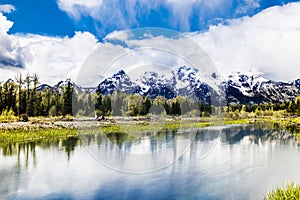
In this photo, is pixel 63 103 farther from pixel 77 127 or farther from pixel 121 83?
pixel 121 83

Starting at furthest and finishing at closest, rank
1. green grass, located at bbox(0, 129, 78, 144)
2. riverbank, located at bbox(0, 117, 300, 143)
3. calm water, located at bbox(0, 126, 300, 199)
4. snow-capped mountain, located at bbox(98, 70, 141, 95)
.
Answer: riverbank, located at bbox(0, 117, 300, 143), green grass, located at bbox(0, 129, 78, 144), snow-capped mountain, located at bbox(98, 70, 141, 95), calm water, located at bbox(0, 126, 300, 199)

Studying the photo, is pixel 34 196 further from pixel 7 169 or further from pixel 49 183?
pixel 7 169

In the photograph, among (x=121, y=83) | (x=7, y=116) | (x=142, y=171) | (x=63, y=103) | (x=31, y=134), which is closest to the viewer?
(x=142, y=171)

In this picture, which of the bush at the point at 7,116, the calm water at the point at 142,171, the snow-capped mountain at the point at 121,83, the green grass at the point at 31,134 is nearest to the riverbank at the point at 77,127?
the green grass at the point at 31,134

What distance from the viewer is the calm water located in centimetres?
1026

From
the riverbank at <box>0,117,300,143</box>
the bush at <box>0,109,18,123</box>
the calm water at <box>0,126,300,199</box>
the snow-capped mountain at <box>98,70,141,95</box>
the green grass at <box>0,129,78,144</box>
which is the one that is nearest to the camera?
the calm water at <box>0,126,300,199</box>

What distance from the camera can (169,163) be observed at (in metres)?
15.1

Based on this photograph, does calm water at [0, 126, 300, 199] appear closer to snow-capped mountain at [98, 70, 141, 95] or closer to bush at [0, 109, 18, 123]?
snow-capped mountain at [98, 70, 141, 95]

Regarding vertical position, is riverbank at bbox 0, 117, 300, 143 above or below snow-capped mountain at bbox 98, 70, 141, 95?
below

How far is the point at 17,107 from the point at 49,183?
3064cm

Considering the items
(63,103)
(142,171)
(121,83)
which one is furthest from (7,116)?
(142,171)

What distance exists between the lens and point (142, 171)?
44.3ft

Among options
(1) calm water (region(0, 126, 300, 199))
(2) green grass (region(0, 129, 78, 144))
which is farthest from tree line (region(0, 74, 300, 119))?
(1) calm water (region(0, 126, 300, 199))

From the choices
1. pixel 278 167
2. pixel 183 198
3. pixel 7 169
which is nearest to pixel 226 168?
pixel 278 167
